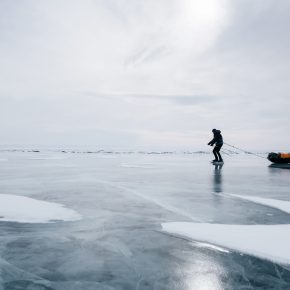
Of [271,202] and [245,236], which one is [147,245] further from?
[271,202]

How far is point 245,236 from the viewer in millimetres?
4238

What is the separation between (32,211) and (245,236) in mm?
3431

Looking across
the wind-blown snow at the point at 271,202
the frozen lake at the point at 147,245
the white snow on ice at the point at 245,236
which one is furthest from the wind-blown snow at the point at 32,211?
the wind-blown snow at the point at 271,202

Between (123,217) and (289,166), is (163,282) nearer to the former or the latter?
(123,217)

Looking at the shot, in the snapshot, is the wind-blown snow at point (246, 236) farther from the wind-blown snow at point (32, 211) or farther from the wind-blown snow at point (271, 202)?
the wind-blown snow at point (32, 211)

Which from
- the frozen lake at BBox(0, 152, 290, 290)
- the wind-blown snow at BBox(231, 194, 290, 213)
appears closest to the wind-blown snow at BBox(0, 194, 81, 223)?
the frozen lake at BBox(0, 152, 290, 290)

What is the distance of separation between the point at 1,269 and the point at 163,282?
4.87 feet

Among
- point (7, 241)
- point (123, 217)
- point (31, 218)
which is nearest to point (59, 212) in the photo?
point (31, 218)

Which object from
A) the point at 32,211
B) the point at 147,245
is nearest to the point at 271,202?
the point at 147,245

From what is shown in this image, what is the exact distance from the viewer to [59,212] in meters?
5.66

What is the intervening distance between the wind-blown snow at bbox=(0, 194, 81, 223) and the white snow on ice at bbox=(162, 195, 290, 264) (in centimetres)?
167

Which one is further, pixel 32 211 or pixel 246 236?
pixel 32 211

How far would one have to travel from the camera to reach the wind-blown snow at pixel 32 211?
5.20 meters

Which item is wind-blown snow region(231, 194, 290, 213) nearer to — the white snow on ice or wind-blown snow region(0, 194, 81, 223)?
Result: the white snow on ice
